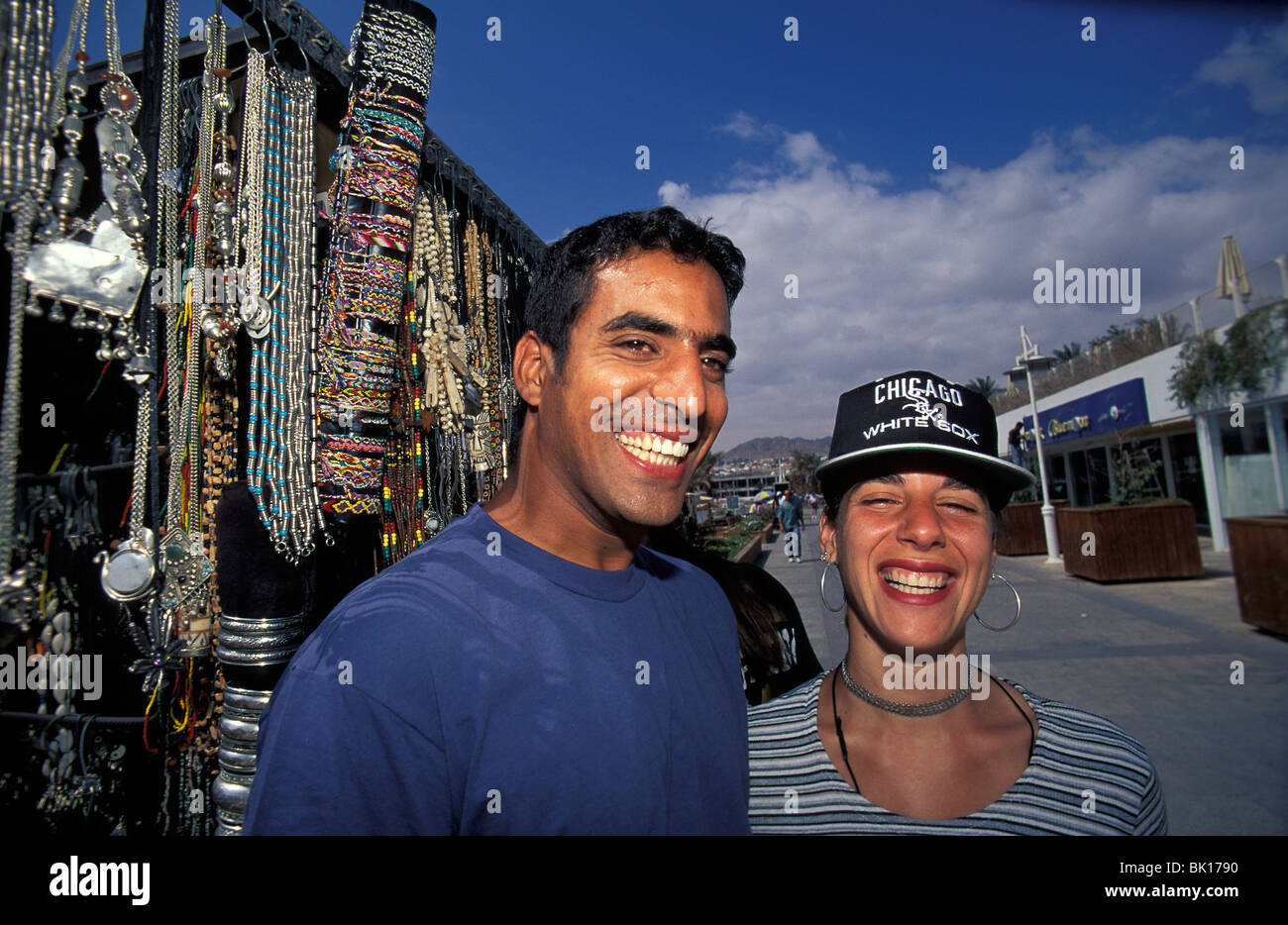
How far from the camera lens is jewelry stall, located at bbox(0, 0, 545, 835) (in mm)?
1728

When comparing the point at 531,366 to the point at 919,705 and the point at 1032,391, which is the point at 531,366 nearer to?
the point at 919,705

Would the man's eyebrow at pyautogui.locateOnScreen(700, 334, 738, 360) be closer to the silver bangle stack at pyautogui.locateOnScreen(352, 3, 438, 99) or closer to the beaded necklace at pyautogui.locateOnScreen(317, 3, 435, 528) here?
the beaded necklace at pyautogui.locateOnScreen(317, 3, 435, 528)

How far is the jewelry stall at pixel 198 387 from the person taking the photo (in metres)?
1.73

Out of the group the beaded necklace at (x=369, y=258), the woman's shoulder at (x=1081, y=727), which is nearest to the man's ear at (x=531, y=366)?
the beaded necklace at (x=369, y=258)

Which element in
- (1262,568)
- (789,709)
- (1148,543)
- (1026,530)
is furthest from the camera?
(1026,530)

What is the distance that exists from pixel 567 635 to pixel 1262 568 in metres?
8.32

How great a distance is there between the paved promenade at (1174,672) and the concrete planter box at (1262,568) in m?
0.22

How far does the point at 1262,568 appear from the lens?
20.6 ft

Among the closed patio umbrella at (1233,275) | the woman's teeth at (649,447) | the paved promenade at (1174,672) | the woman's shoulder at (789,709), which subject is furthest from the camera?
the closed patio umbrella at (1233,275)

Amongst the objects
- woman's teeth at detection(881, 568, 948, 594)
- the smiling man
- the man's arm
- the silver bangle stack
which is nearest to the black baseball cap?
woman's teeth at detection(881, 568, 948, 594)

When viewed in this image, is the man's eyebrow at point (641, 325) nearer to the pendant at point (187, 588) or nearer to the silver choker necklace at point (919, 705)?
the silver choker necklace at point (919, 705)

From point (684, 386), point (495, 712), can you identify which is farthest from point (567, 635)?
point (684, 386)
